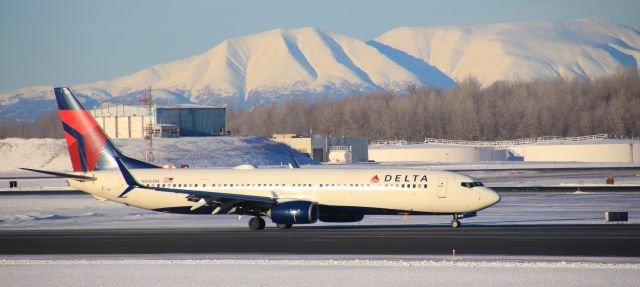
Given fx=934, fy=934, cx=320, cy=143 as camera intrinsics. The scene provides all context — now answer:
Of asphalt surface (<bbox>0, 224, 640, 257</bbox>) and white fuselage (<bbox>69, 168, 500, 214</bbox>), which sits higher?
white fuselage (<bbox>69, 168, 500, 214</bbox>)

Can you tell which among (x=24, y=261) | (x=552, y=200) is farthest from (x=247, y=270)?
(x=552, y=200)

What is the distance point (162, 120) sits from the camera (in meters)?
163

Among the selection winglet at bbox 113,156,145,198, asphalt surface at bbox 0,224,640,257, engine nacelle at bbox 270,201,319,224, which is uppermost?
winglet at bbox 113,156,145,198

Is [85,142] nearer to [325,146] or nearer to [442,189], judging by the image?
[442,189]

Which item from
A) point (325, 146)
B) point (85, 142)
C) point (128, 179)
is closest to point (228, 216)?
point (85, 142)

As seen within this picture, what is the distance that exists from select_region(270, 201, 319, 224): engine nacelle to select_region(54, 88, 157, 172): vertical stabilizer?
9.92m

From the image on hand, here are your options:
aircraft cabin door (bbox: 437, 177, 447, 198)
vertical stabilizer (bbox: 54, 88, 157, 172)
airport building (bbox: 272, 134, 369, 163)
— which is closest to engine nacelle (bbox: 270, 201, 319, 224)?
aircraft cabin door (bbox: 437, 177, 447, 198)

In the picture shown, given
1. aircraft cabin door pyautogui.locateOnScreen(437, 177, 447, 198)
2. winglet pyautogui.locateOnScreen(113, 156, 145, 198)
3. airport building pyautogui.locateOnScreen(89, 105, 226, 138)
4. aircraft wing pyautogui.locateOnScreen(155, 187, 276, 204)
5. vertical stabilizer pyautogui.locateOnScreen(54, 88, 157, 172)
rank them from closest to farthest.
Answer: aircraft cabin door pyautogui.locateOnScreen(437, 177, 447, 198) → aircraft wing pyautogui.locateOnScreen(155, 187, 276, 204) → winglet pyautogui.locateOnScreen(113, 156, 145, 198) → vertical stabilizer pyautogui.locateOnScreen(54, 88, 157, 172) → airport building pyautogui.locateOnScreen(89, 105, 226, 138)

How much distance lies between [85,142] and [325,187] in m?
14.4

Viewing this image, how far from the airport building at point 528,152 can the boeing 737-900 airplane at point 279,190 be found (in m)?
115

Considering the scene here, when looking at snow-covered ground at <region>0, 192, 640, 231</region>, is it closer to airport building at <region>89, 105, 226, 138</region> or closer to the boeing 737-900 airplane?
the boeing 737-900 airplane

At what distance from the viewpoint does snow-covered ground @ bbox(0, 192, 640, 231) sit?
49469 mm

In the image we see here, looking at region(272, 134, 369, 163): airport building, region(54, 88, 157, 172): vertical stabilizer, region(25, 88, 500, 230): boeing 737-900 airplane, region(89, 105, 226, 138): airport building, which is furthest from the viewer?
region(89, 105, 226, 138): airport building

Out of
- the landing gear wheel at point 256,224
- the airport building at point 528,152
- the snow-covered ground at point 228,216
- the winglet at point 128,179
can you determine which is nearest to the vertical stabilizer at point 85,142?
the snow-covered ground at point 228,216
